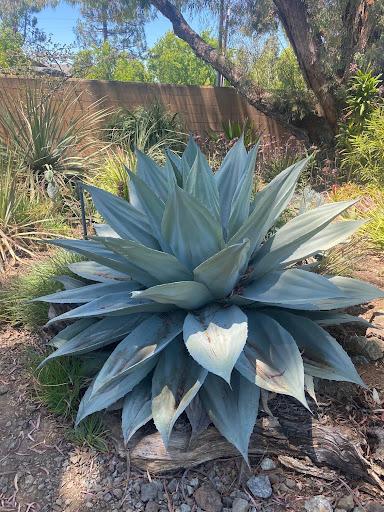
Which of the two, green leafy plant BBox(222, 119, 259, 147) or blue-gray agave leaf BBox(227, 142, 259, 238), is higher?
green leafy plant BBox(222, 119, 259, 147)

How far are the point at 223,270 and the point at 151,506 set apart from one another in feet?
2.79

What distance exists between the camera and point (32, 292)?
8.54 feet

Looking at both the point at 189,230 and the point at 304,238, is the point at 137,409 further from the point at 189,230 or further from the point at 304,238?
the point at 304,238

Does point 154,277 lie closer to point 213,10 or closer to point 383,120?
point 383,120

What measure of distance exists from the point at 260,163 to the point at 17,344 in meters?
4.88

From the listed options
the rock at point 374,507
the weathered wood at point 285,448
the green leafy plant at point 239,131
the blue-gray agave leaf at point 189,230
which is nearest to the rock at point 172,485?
the weathered wood at point 285,448

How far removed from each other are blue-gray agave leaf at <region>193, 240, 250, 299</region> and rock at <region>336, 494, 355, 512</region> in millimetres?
809

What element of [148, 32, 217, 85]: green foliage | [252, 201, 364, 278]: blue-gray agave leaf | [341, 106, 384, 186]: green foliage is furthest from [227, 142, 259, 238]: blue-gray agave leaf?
[148, 32, 217, 85]: green foliage

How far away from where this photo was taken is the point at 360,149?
21.6 feet

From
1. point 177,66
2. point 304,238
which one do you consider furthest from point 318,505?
point 177,66

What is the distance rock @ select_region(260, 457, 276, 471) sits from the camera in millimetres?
1638

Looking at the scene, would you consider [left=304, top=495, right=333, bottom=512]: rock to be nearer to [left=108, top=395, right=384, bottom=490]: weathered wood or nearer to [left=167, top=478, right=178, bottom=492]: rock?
[left=108, top=395, right=384, bottom=490]: weathered wood

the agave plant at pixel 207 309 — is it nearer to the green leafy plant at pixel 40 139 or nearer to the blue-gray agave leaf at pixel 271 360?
the blue-gray agave leaf at pixel 271 360

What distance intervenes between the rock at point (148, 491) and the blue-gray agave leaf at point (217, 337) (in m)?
0.56
